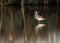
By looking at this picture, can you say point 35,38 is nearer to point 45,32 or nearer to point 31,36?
point 31,36

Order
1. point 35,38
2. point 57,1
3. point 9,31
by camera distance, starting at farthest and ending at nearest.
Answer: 1. point 57,1
2. point 9,31
3. point 35,38

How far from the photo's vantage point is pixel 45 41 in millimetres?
4156

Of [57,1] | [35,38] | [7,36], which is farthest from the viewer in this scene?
[57,1]

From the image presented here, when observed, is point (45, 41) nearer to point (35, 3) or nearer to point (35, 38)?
point (35, 38)

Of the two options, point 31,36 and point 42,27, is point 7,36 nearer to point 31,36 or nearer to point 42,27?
point 31,36

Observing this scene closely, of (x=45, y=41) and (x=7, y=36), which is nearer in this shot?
(x=45, y=41)

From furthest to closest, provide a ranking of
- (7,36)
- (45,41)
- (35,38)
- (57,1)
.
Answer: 1. (57,1)
2. (7,36)
3. (35,38)
4. (45,41)

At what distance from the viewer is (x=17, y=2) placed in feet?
39.0

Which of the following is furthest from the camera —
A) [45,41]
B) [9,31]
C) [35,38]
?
[9,31]

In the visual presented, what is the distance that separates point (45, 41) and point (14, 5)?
8262mm

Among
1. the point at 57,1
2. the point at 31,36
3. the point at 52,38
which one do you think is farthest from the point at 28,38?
the point at 57,1

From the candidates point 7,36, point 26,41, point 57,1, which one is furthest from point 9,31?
point 57,1

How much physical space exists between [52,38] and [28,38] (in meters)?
0.44

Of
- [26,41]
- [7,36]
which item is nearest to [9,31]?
[7,36]
